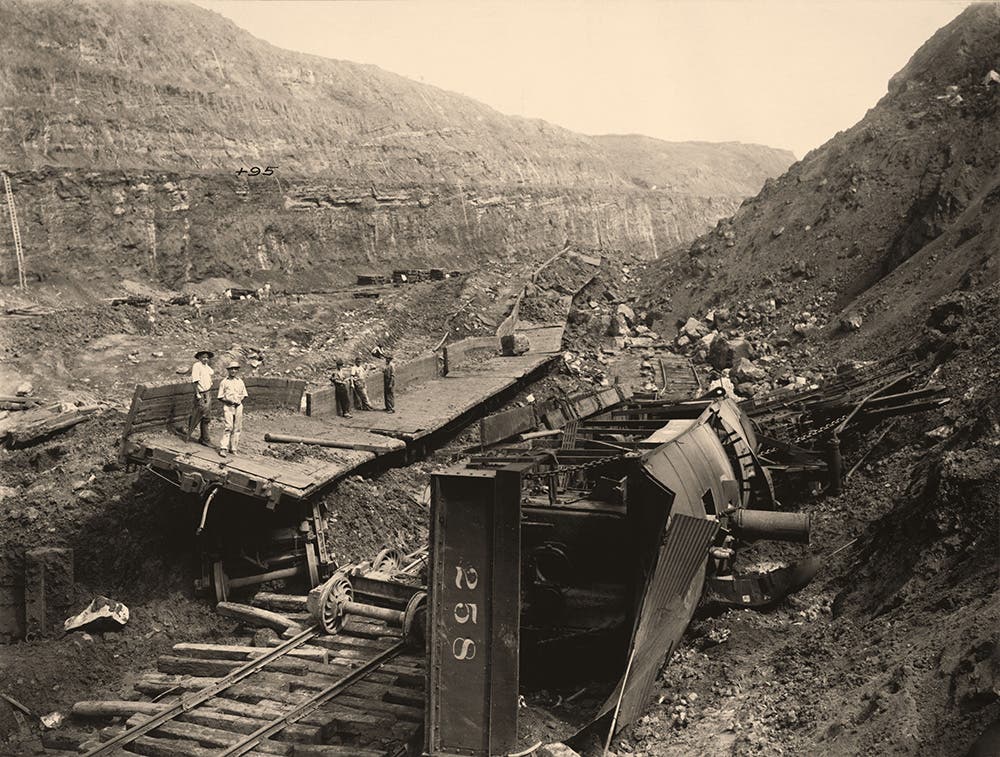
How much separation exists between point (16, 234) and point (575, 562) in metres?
29.5

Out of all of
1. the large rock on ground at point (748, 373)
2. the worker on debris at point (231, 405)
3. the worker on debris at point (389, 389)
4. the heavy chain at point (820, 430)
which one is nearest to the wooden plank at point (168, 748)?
the worker on debris at point (231, 405)

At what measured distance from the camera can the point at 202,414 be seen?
10336 millimetres

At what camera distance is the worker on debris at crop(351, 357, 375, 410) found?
14508 mm

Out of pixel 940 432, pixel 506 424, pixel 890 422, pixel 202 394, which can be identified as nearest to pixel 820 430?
pixel 890 422

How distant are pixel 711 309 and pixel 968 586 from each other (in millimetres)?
17387

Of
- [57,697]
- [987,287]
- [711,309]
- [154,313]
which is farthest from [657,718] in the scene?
[154,313]

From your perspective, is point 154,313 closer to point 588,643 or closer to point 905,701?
point 588,643

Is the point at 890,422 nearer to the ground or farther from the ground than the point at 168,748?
farther from the ground

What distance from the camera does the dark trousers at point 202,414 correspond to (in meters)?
10.3

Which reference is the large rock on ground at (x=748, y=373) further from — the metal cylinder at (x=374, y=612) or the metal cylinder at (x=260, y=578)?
the metal cylinder at (x=374, y=612)

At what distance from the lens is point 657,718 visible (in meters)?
6.46

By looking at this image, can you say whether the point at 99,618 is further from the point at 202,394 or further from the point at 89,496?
the point at 202,394

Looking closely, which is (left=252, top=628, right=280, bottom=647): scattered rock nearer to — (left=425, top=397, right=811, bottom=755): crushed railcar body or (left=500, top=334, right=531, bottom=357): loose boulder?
(left=425, top=397, right=811, bottom=755): crushed railcar body

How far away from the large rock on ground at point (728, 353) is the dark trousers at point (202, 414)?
10867 mm
